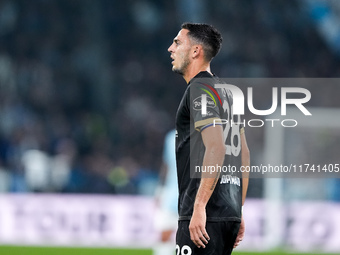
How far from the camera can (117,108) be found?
1912cm

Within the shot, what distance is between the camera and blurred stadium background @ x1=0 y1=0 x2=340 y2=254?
13.9 meters

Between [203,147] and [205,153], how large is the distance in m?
0.16

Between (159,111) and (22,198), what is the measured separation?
5.94 meters

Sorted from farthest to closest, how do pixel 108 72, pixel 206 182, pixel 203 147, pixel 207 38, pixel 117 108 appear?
pixel 108 72 → pixel 117 108 → pixel 207 38 → pixel 203 147 → pixel 206 182

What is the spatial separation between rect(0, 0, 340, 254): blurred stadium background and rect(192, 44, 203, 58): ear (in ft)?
23.7


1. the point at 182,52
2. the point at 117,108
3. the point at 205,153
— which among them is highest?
the point at 117,108

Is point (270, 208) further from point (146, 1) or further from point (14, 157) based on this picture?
point (146, 1)

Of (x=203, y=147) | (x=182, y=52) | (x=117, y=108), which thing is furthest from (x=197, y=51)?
(x=117, y=108)

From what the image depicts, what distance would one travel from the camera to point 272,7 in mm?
21484

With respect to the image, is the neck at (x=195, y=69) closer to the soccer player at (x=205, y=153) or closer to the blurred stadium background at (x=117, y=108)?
the soccer player at (x=205, y=153)

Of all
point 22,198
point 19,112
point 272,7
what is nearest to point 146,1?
point 272,7

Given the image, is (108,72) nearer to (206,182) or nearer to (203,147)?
(203,147)

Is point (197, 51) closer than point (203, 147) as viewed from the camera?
No

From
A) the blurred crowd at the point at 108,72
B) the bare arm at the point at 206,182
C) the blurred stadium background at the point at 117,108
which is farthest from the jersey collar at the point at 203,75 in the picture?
the blurred crowd at the point at 108,72
